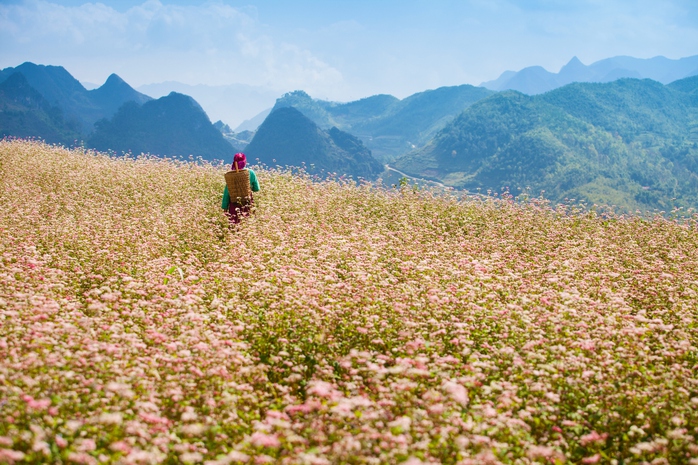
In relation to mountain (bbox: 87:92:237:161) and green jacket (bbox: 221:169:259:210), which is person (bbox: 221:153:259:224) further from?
mountain (bbox: 87:92:237:161)

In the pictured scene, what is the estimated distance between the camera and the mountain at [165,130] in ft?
530

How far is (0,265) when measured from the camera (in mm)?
6781

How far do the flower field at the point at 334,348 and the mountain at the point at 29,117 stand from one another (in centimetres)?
14185

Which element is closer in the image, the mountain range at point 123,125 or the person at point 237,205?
the person at point 237,205

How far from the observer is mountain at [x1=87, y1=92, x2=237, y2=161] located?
530 feet

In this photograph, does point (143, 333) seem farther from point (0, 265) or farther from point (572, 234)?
point (572, 234)

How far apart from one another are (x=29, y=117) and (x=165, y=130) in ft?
153

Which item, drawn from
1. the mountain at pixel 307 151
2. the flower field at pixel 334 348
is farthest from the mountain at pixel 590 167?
the flower field at pixel 334 348

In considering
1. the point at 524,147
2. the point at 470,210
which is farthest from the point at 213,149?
the point at 470,210

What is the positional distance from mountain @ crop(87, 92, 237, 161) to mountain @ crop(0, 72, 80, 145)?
39.3 ft

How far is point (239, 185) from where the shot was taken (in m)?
10.6

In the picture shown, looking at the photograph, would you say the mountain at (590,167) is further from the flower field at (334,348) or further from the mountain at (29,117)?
the flower field at (334,348)

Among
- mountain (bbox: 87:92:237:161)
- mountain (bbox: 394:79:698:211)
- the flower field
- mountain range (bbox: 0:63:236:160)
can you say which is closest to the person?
the flower field

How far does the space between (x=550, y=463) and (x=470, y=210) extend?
368 inches
